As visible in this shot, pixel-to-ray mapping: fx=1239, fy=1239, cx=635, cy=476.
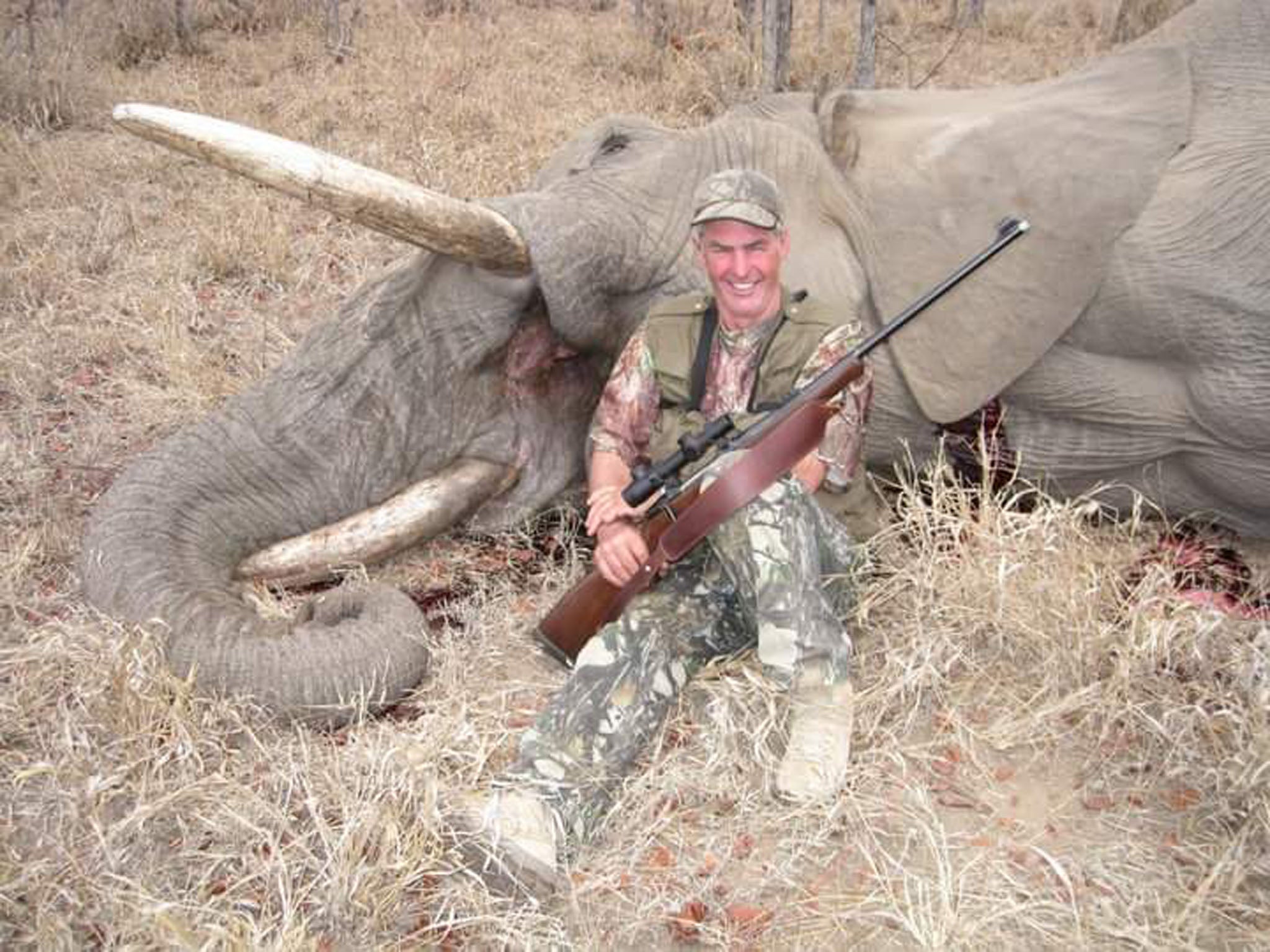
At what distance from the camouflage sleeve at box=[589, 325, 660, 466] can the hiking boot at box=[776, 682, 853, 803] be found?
2.60 ft

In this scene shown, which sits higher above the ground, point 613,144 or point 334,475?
point 613,144

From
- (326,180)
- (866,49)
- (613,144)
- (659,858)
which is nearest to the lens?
(659,858)

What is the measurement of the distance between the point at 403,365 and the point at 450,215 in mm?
476

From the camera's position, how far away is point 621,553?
110 inches

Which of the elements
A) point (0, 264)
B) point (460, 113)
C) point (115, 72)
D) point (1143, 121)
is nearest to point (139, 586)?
point (1143, 121)

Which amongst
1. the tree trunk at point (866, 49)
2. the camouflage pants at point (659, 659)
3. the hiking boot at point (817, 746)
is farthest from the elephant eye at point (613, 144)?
the tree trunk at point (866, 49)

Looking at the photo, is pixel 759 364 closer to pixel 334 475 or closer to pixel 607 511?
pixel 607 511

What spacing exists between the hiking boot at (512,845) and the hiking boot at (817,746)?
50 cm

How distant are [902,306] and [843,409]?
53 centimetres

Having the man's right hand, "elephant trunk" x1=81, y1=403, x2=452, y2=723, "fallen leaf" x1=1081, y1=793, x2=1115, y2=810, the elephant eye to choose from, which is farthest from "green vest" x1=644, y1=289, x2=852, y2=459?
"fallen leaf" x1=1081, y1=793, x2=1115, y2=810

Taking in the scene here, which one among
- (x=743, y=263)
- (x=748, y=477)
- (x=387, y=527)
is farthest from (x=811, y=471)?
(x=387, y=527)

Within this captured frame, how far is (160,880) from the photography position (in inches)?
92.0

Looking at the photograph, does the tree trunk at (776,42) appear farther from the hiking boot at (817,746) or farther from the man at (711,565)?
the hiking boot at (817,746)

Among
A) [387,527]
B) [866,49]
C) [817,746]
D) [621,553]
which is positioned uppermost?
[866,49]
